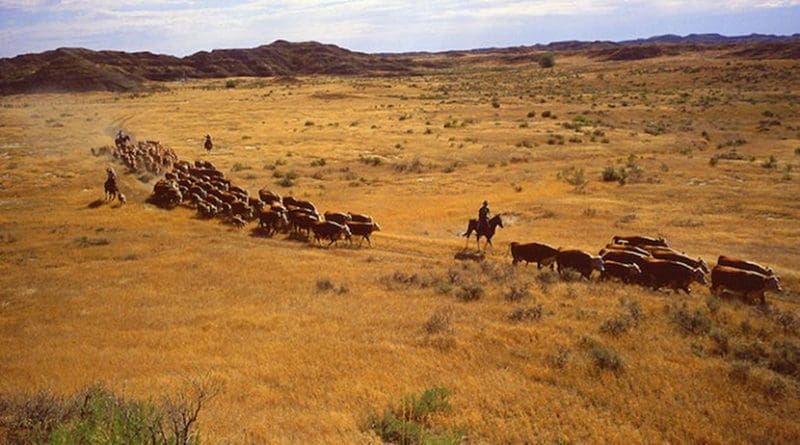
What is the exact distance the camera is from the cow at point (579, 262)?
44.1ft

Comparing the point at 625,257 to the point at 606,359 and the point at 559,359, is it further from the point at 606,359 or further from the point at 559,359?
the point at 559,359

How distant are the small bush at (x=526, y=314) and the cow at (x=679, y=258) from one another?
515 cm

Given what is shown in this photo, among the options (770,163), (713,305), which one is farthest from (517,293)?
(770,163)

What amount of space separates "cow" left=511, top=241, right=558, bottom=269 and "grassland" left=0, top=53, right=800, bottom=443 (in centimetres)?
72

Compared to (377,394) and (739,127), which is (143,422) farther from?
(739,127)

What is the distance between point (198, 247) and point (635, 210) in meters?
15.6

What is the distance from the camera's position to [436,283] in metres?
12.7

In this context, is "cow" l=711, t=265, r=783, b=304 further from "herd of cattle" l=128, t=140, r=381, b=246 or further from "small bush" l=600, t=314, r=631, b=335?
"herd of cattle" l=128, t=140, r=381, b=246

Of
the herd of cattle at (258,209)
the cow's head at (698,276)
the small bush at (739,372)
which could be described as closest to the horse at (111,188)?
the herd of cattle at (258,209)

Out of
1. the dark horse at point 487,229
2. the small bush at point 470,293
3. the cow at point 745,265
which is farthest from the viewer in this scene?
the dark horse at point 487,229

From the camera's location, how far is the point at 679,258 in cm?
1375

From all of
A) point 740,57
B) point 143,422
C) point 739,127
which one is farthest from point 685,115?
point 740,57

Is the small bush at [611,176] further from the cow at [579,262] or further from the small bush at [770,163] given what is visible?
the cow at [579,262]

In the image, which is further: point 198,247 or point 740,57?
point 740,57
